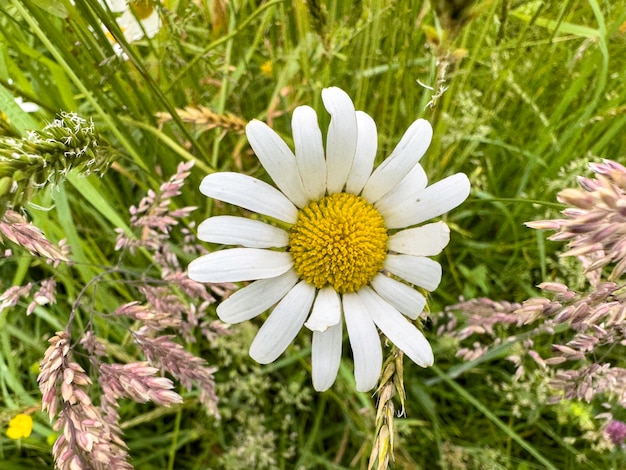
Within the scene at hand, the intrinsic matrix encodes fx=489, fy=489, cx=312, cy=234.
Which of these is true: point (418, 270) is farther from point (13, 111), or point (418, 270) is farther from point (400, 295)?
point (13, 111)

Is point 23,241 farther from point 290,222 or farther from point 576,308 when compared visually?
point 576,308

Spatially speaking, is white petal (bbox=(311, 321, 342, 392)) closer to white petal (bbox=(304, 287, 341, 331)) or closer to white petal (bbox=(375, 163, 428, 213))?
white petal (bbox=(304, 287, 341, 331))

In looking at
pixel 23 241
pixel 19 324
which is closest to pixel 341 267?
pixel 23 241

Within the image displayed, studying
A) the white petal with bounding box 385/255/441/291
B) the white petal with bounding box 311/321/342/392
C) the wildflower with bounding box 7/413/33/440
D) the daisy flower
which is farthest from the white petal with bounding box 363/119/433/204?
the wildflower with bounding box 7/413/33/440

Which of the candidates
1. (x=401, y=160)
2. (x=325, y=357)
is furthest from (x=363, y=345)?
(x=401, y=160)

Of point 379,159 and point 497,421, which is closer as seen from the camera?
point 497,421

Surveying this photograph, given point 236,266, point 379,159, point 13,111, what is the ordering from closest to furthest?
point 236,266 → point 13,111 → point 379,159
